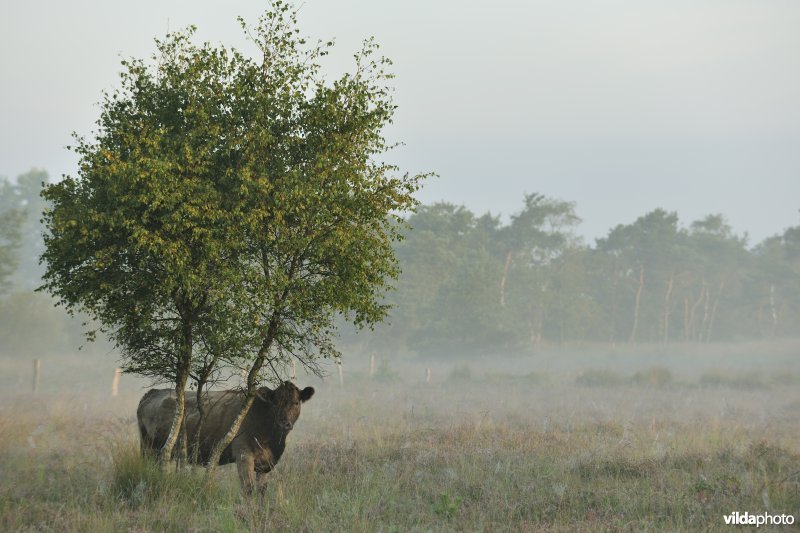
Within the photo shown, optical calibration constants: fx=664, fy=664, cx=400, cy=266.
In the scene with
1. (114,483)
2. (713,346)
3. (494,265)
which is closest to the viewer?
(114,483)

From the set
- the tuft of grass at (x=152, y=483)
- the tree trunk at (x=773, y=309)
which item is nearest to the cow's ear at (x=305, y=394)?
the tuft of grass at (x=152, y=483)

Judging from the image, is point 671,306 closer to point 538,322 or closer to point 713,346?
point 713,346

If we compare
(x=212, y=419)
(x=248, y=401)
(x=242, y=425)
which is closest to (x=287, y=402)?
(x=248, y=401)

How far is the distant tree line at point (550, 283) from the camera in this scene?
63.6 m

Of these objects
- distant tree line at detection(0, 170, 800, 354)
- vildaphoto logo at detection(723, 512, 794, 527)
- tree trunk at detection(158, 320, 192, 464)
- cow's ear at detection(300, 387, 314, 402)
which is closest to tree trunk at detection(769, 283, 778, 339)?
distant tree line at detection(0, 170, 800, 354)

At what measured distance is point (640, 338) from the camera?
309ft

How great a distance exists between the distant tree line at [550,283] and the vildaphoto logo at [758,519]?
151 feet

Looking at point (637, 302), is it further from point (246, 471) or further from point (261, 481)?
point (246, 471)

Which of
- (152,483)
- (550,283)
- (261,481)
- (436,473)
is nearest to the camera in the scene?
(152,483)

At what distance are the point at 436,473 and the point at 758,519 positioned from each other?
593 centimetres

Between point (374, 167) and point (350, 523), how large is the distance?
6.22 metres

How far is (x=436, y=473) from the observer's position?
13.6 m

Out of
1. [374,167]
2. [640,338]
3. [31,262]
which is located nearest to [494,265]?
[640,338]

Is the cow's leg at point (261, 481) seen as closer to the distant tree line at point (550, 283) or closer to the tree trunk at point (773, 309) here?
the distant tree line at point (550, 283)
